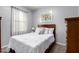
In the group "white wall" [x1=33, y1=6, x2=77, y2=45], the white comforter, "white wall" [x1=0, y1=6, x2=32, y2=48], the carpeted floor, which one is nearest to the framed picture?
"white wall" [x1=33, y1=6, x2=77, y2=45]

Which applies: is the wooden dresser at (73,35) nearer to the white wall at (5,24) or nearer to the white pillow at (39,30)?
the white pillow at (39,30)

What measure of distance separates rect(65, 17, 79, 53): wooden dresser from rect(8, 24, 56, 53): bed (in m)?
0.33

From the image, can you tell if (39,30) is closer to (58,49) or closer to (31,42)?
(31,42)

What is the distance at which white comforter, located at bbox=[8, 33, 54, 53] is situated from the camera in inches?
65.1

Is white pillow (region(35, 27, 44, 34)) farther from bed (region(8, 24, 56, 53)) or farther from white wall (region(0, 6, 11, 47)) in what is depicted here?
white wall (region(0, 6, 11, 47))

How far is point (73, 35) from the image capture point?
1.58 metres

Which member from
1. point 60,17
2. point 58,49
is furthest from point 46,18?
point 58,49

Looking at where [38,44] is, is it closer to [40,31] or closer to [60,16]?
[40,31]

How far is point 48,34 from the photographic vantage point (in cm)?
189

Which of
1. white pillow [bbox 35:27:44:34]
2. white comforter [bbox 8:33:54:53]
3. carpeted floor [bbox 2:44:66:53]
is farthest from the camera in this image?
white pillow [bbox 35:27:44:34]

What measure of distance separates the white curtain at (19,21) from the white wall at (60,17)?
203 millimetres

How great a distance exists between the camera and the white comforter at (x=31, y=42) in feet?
5.43

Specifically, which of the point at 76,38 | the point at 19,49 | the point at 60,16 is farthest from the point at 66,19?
the point at 19,49
